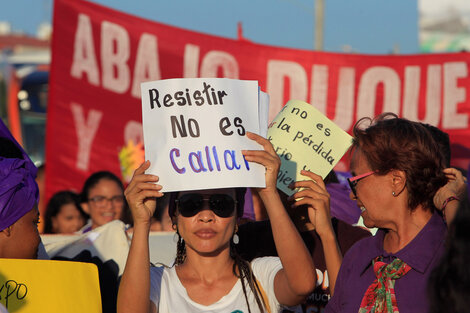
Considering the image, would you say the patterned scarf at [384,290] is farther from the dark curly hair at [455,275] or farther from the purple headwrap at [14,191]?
the purple headwrap at [14,191]

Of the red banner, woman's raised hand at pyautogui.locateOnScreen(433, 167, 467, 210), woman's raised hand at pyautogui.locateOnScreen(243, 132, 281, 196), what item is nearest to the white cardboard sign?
woman's raised hand at pyautogui.locateOnScreen(243, 132, 281, 196)

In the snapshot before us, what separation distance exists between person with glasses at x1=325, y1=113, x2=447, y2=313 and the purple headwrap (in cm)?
123

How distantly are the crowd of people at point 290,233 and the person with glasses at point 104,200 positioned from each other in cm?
344

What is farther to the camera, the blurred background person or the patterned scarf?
the blurred background person

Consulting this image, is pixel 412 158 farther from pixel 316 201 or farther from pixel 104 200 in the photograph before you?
pixel 104 200

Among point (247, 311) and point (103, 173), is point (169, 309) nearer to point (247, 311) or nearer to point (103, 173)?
point (247, 311)

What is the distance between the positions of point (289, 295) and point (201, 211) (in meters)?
0.47

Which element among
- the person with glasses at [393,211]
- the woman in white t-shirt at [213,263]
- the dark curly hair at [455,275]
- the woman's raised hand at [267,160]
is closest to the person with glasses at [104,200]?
the woman in white t-shirt at [213,263]

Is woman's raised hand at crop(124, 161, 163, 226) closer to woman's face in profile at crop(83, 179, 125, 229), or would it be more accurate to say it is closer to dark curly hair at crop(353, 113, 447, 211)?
dark curly hair at crop(353, 113, 447, 211)

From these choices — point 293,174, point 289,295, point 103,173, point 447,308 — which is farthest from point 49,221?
point 447,308

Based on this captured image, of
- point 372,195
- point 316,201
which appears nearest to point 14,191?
point 316,201

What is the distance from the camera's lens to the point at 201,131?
10.5 feet

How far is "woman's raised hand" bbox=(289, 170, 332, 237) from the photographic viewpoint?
356 centimetres

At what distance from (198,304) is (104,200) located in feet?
12.6
